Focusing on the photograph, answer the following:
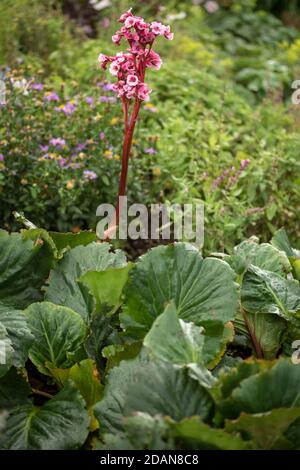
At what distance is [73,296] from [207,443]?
2.22 feet

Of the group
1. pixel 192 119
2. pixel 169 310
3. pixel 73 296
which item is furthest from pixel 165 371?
pixel 192 119

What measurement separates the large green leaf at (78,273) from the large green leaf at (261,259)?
35 cm

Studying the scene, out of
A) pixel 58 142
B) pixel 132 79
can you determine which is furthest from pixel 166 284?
pixel 58 142

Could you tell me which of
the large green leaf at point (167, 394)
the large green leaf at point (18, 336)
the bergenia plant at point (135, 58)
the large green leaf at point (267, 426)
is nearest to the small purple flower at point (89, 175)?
the bergenia plant at point (135, 58)

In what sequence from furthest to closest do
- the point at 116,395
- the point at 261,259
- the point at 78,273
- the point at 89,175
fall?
the point at 89,175 < the point at 261,259 < the point at 78,273 < the point at 116,395

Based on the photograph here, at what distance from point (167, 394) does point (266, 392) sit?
21 centimetres

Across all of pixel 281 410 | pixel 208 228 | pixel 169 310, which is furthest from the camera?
pixel 208 228

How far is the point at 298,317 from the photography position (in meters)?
1.95

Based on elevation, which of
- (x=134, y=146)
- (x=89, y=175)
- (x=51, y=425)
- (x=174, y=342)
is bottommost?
(x=51, y=425)

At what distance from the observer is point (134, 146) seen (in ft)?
12.1

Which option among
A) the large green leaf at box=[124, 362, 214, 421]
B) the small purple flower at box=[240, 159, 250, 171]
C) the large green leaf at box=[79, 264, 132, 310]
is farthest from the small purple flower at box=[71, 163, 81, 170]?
the large green leaf at box=[124, 362, 214, 421]

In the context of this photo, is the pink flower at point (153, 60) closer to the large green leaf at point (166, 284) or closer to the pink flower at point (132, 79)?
the pink flower at point (132, 79)

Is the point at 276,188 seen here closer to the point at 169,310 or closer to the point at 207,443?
the point at 169,310

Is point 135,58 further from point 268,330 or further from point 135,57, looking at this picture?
point 268,330
